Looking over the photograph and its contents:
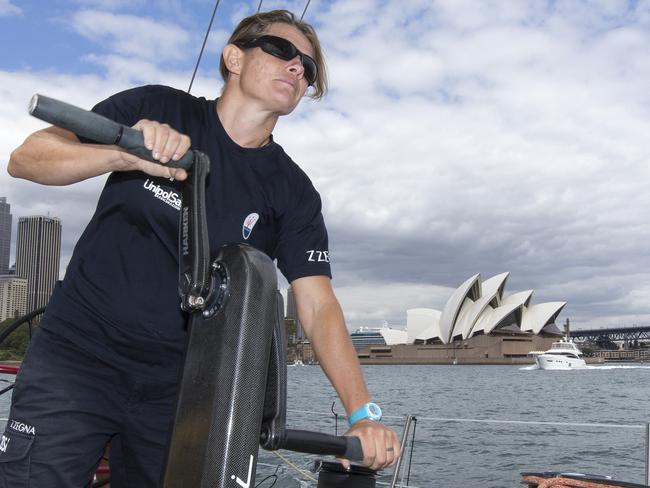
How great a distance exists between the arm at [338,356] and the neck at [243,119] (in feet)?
1.37

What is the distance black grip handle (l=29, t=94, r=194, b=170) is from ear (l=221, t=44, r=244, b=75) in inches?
29.7

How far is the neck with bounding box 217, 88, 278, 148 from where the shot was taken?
5.90 feet

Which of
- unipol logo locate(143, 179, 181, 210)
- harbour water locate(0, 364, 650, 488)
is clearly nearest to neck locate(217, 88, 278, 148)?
unipol logo locate(143, 179, 181, 210)

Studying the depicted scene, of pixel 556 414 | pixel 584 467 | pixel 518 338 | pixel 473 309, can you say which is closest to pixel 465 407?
pixel 556 414

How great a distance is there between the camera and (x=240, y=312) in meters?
1.09

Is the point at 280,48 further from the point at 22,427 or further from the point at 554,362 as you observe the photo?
the point at 554,362

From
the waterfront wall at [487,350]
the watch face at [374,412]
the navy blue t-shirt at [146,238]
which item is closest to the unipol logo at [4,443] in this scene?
the navy blue t-shirt at [146,238]

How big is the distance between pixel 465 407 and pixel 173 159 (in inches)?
1100

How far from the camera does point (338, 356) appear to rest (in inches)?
69.1

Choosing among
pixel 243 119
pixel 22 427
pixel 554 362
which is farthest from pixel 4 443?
pixel 554 362

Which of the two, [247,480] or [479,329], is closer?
[247,480]

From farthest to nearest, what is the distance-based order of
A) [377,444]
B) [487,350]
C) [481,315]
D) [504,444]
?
[487,350] < [481,315] < [504,444] < [377,444]

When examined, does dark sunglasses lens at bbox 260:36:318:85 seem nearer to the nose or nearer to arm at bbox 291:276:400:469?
the nose

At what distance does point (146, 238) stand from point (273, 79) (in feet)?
1.72
